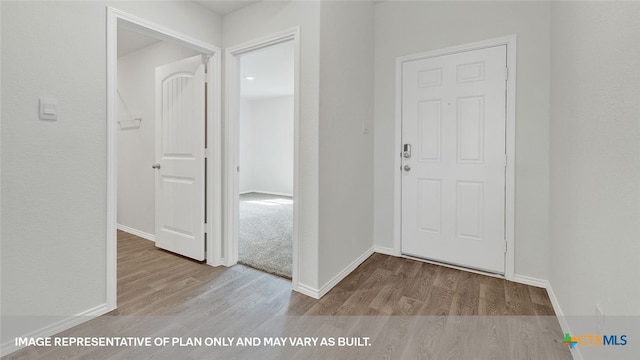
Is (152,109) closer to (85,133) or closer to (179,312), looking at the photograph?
(85,133)

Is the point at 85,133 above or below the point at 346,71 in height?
below

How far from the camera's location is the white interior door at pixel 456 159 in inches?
97.7

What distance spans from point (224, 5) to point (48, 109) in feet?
5.30

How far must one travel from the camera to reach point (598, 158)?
1285 mm

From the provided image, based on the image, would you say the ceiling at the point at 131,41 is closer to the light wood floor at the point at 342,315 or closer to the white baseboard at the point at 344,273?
the light wood floor at the point at 342,315

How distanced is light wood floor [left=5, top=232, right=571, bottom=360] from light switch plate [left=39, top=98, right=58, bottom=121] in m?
1.29

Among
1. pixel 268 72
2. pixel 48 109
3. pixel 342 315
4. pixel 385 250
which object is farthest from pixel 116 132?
pixel 268 72

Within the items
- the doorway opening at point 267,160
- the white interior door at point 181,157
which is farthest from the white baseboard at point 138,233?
the doorway opening at point 267,160

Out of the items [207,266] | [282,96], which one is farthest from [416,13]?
[282,96]

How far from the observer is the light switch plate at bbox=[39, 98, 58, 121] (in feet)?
5.27

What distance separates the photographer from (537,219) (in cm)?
233

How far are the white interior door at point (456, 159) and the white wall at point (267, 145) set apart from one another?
4916mm

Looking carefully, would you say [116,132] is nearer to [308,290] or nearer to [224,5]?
[224,5]

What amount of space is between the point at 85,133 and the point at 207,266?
151 cm
